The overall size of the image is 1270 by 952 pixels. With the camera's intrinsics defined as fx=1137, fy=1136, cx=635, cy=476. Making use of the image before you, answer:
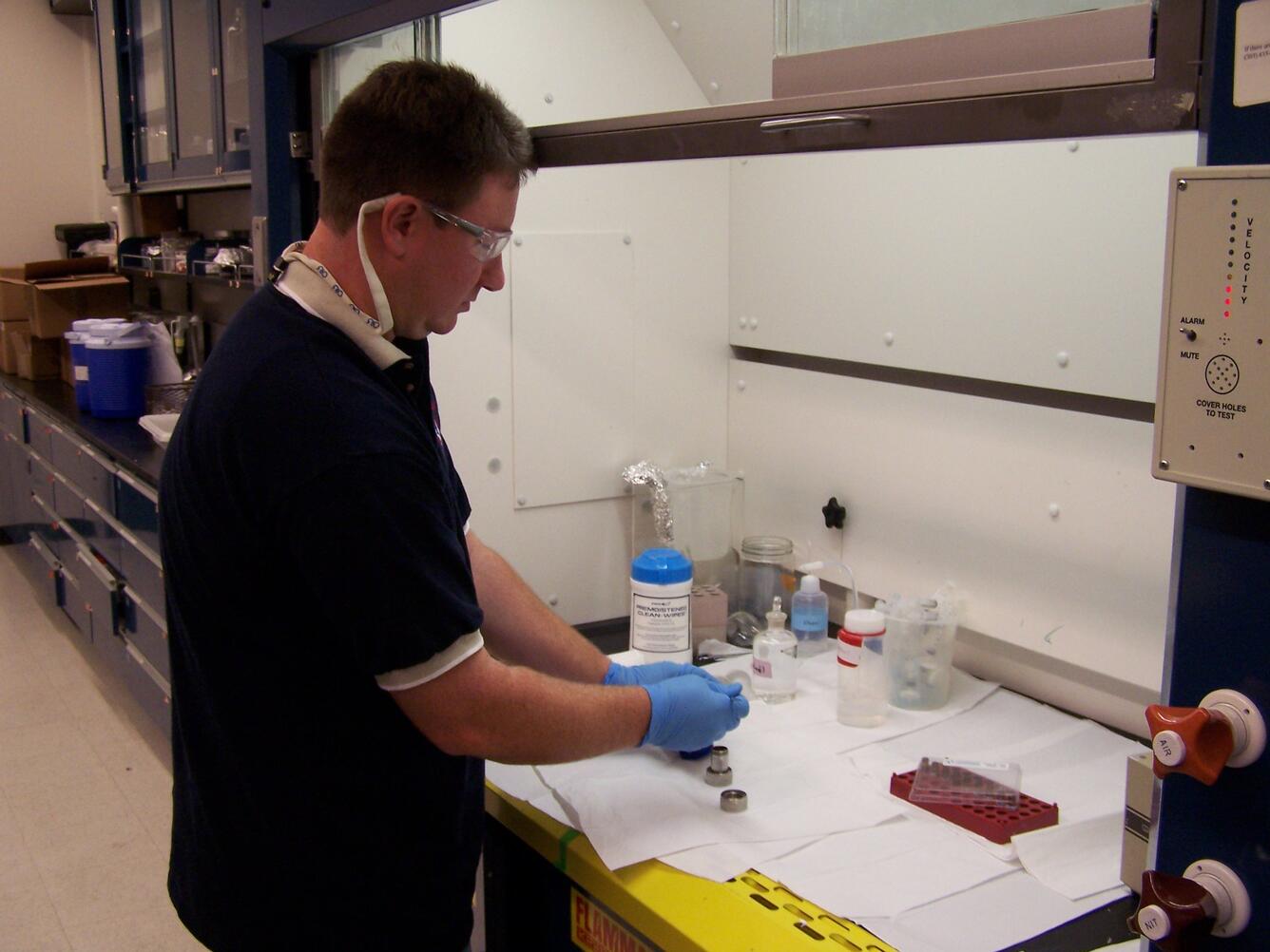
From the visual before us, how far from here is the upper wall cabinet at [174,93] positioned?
294cm

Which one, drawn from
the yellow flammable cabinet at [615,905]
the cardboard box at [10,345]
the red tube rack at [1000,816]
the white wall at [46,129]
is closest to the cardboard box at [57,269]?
the cardboard box at [10,345]

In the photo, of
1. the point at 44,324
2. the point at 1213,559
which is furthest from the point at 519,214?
the point at 44,324

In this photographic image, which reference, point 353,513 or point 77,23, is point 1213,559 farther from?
point 77,23

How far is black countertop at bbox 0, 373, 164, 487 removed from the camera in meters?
2.96

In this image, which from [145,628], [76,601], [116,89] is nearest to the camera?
[145,628]

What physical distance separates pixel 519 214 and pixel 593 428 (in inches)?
15.9

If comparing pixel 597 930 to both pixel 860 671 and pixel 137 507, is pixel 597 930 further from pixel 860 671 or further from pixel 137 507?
pixel 137 507

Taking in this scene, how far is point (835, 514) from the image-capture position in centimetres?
195

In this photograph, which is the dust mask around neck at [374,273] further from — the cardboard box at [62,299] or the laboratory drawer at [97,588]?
the cardboard box at [62,299]

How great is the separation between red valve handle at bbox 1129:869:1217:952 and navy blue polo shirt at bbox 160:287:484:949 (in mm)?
593

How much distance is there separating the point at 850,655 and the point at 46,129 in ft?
16.9

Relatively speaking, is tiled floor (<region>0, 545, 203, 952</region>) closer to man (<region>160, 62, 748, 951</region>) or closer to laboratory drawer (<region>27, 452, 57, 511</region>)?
laboratory drawer (<region>27, 452, 57, 511</region>)

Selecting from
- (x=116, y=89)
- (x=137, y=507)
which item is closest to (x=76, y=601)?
(x=137, y=507)

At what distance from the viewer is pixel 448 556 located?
1043 millimetres
